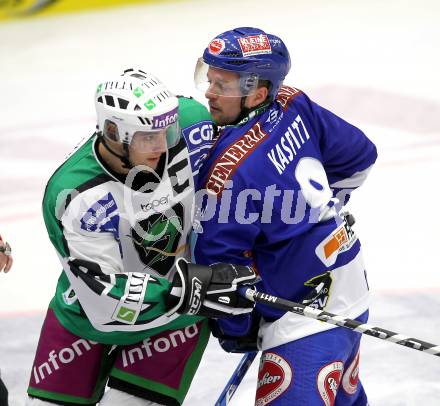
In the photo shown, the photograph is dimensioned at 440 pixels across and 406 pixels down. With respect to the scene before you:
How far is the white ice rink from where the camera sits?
4.73 m

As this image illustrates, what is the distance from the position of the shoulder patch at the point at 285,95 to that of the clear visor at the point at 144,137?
437 mm

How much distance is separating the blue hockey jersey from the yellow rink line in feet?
16.2

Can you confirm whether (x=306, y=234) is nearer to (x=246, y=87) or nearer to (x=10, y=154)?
(x=246, y=87)

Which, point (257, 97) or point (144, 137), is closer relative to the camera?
point (144, 137)

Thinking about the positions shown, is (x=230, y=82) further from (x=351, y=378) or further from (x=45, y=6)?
(x=45, y=6)

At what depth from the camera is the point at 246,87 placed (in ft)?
11.9

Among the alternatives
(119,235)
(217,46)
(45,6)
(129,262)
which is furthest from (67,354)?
(45,6)

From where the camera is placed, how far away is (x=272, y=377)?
3.70 metres

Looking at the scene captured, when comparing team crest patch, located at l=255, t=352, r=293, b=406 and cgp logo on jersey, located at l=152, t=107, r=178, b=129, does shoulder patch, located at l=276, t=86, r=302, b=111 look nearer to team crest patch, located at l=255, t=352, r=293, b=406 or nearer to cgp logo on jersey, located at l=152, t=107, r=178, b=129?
A: cgp logo on jersey, located at l=152, t=107, r=178, b=129

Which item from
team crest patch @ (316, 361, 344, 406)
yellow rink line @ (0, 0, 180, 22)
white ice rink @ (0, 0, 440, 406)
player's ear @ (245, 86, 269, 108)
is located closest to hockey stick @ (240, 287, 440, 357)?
team crest patch @ (316, 361, 344, 406)

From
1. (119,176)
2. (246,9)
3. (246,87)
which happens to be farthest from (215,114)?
(246,9)

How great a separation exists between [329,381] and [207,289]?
0.53 m

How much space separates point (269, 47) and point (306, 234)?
1.90 ft

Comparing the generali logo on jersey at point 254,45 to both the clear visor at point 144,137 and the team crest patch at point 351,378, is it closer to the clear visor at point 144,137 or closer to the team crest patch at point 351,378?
the clear visor at point 144,137
